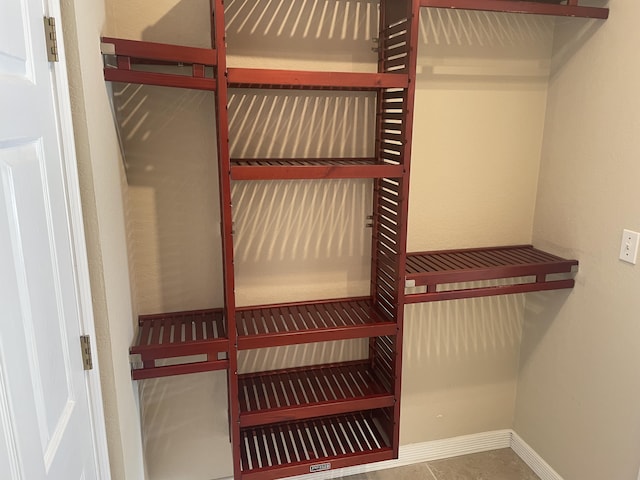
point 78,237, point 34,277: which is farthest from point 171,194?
point 34,277

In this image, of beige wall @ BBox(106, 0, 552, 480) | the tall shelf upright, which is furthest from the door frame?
beige wall @ BBox(106, 0, 552, 480)

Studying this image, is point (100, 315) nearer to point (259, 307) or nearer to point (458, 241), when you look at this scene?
point (259, 307)

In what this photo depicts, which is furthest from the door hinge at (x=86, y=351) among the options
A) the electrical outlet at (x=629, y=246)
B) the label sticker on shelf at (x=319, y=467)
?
the electrical outlet at (x=629, y=246)

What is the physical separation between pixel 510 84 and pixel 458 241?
0.70 metres

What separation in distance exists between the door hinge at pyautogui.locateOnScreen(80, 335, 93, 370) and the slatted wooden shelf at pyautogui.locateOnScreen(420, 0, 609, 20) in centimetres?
142

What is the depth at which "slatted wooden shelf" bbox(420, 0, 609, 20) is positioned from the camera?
1.62 metres

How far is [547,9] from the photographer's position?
169cm

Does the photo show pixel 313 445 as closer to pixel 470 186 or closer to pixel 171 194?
pixel 171 194

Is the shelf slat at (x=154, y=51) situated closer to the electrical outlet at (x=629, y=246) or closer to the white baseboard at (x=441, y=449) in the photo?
the electrical outlet at (x=629, y=246)

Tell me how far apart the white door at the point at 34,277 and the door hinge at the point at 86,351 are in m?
0.02

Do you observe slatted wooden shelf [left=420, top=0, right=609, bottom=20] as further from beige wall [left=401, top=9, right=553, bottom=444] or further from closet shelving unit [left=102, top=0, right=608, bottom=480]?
beige wall [left=401, top=9, right=553, bottom=444]

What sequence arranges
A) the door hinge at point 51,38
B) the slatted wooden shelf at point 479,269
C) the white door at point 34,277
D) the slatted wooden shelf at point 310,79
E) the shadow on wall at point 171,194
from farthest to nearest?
1. the slatted wooden shelf at point 479,269
2. the shadow on wall at point 171,194
3. the slatted wooden shelf at point 310,79
4. the door hinge at point 51,38
5. the white door at point 34,277

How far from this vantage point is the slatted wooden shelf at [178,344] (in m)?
1.53

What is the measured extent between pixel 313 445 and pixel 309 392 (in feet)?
0.67
